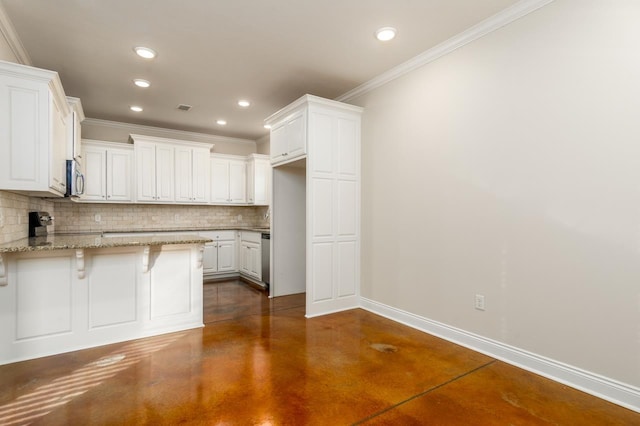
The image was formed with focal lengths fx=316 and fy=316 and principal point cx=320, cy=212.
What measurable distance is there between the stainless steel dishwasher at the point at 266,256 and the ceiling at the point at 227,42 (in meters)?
2.16

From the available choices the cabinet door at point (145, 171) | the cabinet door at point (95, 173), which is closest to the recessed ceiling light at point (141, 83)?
the cabinet door at point (145, 171)

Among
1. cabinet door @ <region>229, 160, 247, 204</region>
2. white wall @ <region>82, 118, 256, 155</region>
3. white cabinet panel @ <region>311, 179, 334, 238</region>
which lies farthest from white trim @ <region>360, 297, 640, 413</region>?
white wall @ <region>82, 118, 256, 155</region>

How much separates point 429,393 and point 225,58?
3661 millimetres

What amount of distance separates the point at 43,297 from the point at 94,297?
14.3 inches

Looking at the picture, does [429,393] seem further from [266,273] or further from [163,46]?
[163,46]

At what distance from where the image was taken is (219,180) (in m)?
6.36

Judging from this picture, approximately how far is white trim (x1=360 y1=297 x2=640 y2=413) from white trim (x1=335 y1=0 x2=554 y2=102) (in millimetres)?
2735

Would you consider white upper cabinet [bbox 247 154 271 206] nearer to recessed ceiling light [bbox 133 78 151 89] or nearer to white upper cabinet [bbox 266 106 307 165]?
white upper cabinet [bbox 266 106 307 165]

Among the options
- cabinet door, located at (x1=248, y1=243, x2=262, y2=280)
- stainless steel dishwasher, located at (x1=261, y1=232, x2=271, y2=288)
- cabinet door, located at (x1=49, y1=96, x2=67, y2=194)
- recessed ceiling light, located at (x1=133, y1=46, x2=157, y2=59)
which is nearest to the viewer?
cabinet door, located at (x1=49, y1=96, x2=67, y2=194)

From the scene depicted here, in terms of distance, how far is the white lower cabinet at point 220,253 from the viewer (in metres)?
5.91

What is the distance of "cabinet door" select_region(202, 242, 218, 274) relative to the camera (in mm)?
5891

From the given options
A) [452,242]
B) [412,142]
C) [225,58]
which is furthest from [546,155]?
[225,58]

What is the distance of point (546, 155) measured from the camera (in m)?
2.45

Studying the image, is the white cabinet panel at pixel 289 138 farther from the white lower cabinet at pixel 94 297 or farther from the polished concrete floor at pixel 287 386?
the polished concrete floor at pixel 287 386
